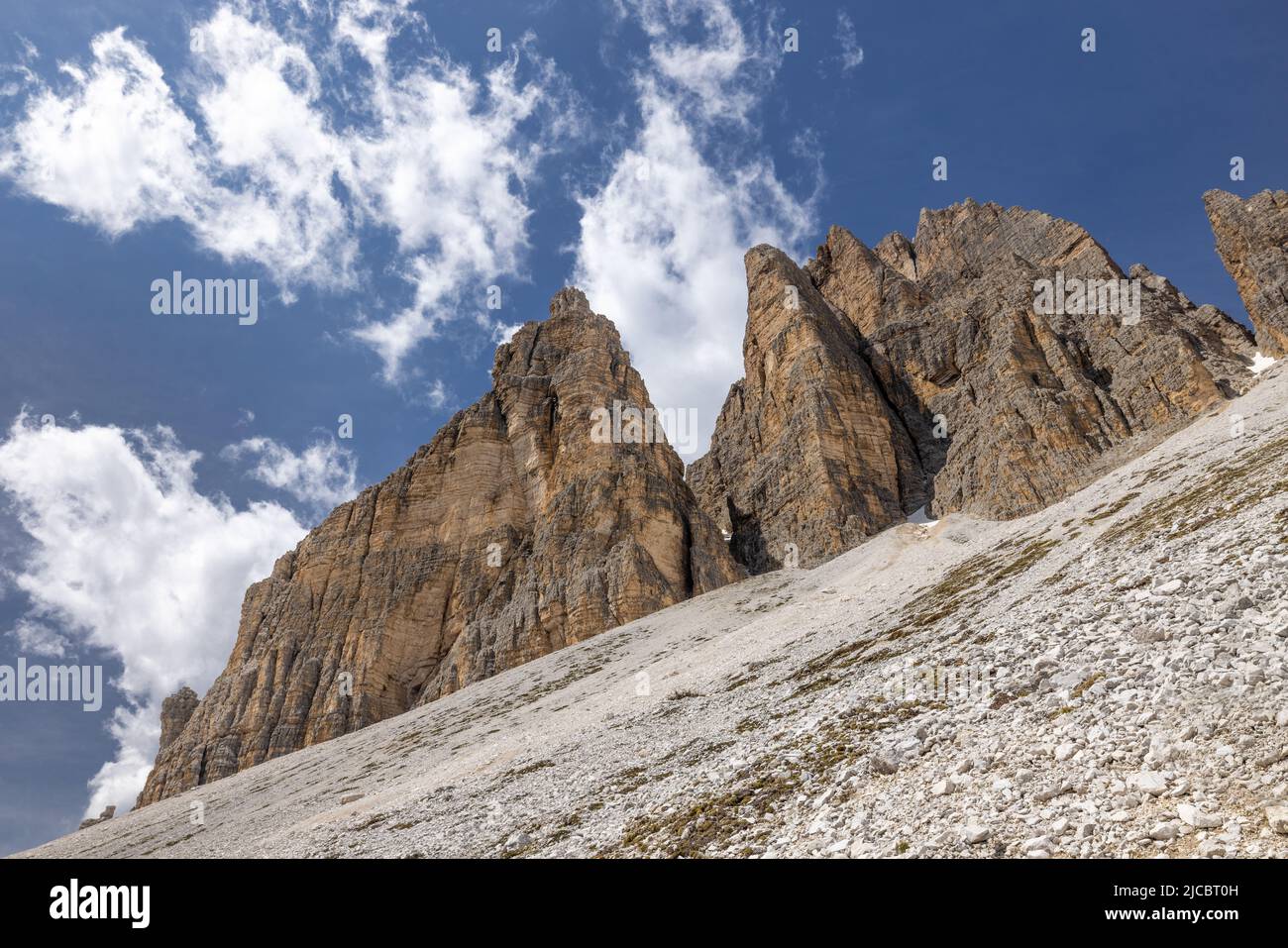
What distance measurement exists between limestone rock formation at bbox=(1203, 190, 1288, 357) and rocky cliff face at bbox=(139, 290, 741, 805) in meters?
63.7

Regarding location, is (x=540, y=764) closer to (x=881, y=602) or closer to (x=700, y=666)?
(x=700, y=666)

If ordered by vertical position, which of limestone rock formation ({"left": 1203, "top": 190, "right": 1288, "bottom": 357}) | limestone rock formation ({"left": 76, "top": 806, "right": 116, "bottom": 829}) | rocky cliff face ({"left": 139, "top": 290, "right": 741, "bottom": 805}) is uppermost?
limestone rock formation ({"left": 1203, "top": 190, "right": 1288, "bottom": 357})

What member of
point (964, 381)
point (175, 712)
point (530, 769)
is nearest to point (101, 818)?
point (175, 712)

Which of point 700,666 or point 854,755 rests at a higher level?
point 700,666

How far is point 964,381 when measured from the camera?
98562 mm

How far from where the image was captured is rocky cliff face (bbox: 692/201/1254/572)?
230 ft

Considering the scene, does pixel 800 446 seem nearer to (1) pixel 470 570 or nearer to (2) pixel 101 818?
(1) pixel 470 570

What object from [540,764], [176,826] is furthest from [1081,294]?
[176,826]

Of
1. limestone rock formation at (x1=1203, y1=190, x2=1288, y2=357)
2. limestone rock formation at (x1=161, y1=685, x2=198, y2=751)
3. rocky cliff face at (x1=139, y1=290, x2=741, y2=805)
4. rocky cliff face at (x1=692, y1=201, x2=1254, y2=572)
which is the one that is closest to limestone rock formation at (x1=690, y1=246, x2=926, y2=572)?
rocky cliff face at (x1=692, y1=201, x2=1254, y2=572)

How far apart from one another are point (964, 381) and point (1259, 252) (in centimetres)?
3364

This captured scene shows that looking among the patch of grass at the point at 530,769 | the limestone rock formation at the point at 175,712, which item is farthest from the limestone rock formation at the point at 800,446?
the limestone rock formation at the point at 175,712

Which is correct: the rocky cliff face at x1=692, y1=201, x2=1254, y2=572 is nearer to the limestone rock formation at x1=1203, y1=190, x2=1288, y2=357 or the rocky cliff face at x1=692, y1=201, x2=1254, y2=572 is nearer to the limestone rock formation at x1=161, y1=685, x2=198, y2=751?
the limestone rock formation at x1=1203, y1=190, x2=1288, y2=357

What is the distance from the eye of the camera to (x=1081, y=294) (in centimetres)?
9369
